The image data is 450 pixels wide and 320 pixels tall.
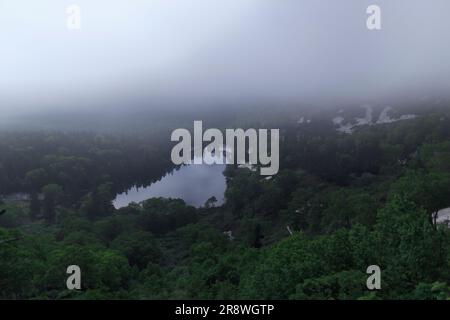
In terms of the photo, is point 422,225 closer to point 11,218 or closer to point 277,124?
point 11,218

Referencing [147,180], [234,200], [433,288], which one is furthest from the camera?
[147,180]

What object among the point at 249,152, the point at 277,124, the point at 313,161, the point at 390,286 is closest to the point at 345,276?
the point at 390,286

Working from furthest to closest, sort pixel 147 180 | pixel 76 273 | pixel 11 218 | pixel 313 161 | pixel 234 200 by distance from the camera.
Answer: pixel 147 180 < pixel 313 161 < pixel 234 200 < pixel 11 218 < pixel 76 273

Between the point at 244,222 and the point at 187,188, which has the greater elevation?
the point at 187,188

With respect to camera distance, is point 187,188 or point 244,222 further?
point 187,188

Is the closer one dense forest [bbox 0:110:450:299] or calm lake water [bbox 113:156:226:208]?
dense forest [bbox 0:110:450:299]
